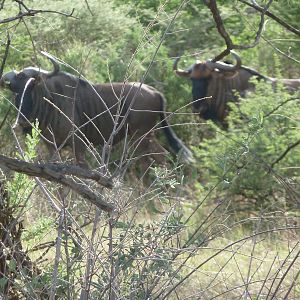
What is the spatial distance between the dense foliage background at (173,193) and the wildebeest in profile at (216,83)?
0.21 metres

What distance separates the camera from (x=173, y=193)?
950 centimetres

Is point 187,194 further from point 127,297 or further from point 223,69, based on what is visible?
point 127,297

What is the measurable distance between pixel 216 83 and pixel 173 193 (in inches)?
144

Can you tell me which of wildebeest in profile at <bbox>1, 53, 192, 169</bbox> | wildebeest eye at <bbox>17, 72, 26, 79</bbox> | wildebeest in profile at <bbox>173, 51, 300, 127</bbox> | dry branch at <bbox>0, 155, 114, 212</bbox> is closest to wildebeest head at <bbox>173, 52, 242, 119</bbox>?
wildebeest in profile at <bbox>173, 51, 300, 127</bbox>

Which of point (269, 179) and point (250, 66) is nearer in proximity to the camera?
point (269, 179)

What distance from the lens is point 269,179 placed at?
8633 millimetres

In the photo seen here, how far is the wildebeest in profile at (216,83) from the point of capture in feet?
41.0

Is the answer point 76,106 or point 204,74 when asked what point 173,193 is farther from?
point 204,74

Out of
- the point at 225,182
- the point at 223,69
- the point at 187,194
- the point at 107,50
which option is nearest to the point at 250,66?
the point at 223,69

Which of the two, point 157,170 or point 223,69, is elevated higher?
point 223,69

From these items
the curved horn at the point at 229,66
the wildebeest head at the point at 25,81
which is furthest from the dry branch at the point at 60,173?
the curved horn at the point at 229,66

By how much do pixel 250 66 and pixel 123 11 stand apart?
7.78 feet

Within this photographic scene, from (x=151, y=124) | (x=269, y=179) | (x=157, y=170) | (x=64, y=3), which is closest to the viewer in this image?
(x=157, y=170)

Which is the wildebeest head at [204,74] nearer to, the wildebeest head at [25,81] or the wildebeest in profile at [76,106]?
the wildebeest in profile at [76,106]
